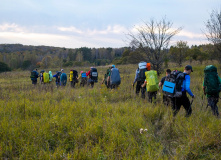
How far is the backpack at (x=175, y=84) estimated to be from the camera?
4.27m

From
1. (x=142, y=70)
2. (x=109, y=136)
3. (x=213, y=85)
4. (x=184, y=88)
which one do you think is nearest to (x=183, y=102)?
(x=184, y=88)

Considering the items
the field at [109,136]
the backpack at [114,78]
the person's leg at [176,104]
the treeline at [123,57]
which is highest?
the treeline at [123,57]

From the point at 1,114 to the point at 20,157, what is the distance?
197 cm

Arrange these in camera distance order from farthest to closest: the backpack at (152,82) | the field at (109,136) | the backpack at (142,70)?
1. the backpack at (142,70)
2. the backpack at (152,82)
3. the field at (109,136)

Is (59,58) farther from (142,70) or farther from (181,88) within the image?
(181,88)

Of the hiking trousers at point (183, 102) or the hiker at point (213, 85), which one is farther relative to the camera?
the hiker at point (213, 85)

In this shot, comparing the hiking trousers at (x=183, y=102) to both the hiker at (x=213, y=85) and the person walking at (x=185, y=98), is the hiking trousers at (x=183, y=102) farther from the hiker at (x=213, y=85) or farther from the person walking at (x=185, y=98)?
the hiker at (x=213, y=85)

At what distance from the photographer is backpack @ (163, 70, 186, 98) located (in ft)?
14.0

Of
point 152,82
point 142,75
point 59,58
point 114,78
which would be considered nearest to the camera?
point 152,82

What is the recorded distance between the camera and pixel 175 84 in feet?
14.1

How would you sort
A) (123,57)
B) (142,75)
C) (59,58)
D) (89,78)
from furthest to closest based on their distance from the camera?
(59,58)
(123,57)
(89,78)
(142,75)

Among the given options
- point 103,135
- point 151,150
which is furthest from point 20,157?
point 151,150

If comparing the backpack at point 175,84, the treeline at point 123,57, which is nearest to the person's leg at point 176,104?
the backpack at point 175,84

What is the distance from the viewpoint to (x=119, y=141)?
3.16m
